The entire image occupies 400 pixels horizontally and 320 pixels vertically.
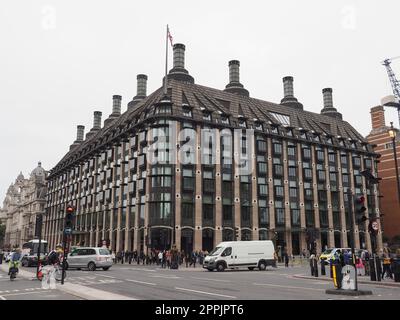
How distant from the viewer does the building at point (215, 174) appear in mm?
53750

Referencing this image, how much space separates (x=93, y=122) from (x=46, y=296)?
276ft

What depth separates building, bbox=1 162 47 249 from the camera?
11319 centimetres

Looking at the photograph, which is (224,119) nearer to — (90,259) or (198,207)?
(198,207)

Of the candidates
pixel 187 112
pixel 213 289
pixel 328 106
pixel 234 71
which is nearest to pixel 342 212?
pixel 328 106

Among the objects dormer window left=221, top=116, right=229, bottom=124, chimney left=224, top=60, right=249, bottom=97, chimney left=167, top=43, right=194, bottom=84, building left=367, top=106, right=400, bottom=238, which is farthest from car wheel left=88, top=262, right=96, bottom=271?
building left=367, top=106, right=400, bottom=238

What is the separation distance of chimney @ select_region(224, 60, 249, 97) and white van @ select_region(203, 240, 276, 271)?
42510 mm

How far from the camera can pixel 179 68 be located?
6700cm

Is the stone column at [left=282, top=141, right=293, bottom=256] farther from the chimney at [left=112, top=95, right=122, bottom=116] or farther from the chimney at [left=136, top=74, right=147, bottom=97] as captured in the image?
the chimney at [left=112, top=95, right=122, bottom=116]

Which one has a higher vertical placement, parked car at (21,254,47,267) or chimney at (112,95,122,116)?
chimney at (112,95,122,116)

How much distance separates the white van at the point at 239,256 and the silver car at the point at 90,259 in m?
7.70

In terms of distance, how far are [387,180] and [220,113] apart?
39826 mm

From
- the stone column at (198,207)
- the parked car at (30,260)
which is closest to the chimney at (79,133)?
the stone column at (198,207)

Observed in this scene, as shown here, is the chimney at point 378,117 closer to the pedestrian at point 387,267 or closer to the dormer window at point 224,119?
the dormer window at point 224,119
